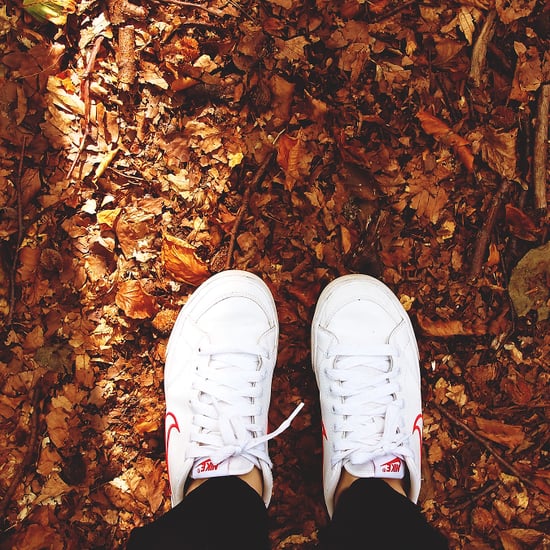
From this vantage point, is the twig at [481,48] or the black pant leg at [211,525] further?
the twig at [481,48]

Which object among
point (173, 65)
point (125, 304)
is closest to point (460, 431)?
point (125, 304)

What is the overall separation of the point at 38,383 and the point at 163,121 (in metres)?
1.01

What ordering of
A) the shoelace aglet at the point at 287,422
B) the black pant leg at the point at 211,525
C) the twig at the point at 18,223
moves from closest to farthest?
the black pant leg at the point at 211,525, the shoelace aglet at the point at 287,422, the twig at the point at 18,223

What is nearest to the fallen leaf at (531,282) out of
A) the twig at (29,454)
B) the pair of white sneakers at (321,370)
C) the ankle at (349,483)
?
the pair of white sneakers at (321,370)

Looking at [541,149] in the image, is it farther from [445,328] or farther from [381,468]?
→ [381,468]

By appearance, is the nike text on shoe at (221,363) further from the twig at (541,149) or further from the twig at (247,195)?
the twig at (541,149)

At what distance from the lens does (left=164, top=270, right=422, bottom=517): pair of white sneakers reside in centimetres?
190

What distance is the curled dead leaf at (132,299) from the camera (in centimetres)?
195

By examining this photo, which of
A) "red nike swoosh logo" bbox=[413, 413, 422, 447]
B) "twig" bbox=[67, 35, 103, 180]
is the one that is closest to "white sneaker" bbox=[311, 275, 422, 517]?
"red nike swoosh logo" bbox=[413, 413, 422, 447]

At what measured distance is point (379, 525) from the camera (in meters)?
1.56

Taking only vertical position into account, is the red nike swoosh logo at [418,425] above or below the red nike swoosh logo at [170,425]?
above

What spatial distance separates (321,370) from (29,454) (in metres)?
1.06

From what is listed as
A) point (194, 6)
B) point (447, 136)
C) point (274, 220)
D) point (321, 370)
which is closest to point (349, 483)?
point (321, 370)

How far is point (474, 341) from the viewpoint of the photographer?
2.02 metres
